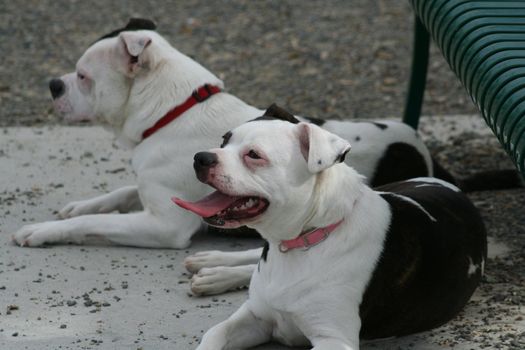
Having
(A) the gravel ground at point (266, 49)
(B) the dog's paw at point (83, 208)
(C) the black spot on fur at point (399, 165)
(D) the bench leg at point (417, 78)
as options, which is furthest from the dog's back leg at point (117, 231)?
(A) the gravel ground at point (266, 49)

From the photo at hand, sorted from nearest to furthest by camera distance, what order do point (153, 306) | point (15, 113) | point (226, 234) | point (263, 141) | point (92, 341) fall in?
point (263, 141) < point (92, 341) < point (153, 306) < point (226, 234) < point (15, 113)

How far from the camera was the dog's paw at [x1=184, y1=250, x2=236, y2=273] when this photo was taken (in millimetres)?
5461

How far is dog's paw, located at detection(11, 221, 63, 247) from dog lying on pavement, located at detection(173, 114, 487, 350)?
1.71m

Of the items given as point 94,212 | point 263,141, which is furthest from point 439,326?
point 94,212

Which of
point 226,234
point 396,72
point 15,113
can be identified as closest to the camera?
point 226,234

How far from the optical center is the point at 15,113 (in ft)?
28.7

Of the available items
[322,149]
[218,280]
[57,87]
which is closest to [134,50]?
[57,87]

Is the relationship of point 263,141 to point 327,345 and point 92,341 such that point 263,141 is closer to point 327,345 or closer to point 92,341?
point 327,345

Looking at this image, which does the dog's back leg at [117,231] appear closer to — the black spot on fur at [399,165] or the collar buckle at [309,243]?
the black spot on fur at [399,165]

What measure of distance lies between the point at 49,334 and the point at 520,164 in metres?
2.12

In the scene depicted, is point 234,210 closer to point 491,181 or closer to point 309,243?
point 309,243

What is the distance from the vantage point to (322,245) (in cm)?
436

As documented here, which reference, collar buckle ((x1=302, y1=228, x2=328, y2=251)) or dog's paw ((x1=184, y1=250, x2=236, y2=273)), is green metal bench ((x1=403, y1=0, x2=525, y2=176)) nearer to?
collar buckle ((x1=302, y1=228, x2=328, y2=251))

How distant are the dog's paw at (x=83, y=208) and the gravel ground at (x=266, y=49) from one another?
2300 mm
